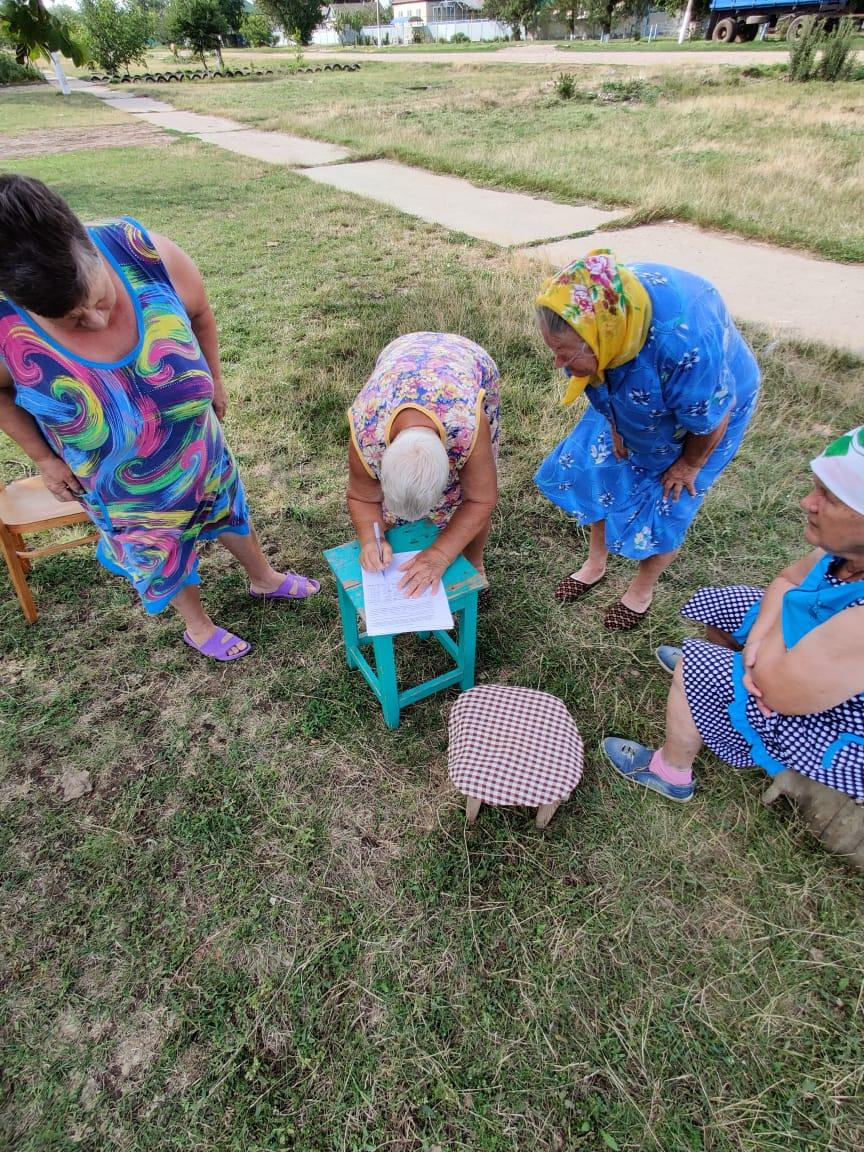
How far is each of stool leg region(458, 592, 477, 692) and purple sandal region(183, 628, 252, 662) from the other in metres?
1.04

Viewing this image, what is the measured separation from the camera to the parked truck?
72.1 ft

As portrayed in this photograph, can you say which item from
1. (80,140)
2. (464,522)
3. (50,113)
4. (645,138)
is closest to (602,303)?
(464,522)

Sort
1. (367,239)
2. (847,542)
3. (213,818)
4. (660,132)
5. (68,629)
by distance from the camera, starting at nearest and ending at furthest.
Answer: (847,542)
(213,818)
(68,629)
(367,239)
(660,132)

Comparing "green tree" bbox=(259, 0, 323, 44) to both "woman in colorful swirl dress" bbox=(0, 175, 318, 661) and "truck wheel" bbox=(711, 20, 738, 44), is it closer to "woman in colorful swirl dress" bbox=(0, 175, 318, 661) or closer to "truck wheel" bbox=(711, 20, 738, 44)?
"truck wheel" bbox=(711, 20, 738, 44)

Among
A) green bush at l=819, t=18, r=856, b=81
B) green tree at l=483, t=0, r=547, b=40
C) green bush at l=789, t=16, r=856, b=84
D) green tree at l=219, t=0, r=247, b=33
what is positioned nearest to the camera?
green bush at l=819, t=18, r=856, b=81

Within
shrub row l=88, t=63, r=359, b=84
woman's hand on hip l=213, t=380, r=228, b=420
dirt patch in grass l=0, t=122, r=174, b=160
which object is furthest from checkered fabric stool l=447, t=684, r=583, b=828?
shrub row l=88, t=63, r=359, b=84

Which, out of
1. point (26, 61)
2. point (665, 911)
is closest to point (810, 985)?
point (665, 911)

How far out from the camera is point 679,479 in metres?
2.39

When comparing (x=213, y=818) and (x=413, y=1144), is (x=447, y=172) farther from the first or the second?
(x=413, y=1144)

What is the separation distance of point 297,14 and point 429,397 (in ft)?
187

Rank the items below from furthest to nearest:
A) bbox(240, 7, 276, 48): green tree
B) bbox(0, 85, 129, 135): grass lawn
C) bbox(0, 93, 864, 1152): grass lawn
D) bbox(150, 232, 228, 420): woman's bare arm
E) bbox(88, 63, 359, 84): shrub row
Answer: bbox(240, 7, 276, 48): green tree, bbox(88, 63, 359, 84): shrub row, bbox(0, 85, 129, 135): grass lawn, bbox(150, 232, 228, 420): woman's bare arm, bbox(0, 93, 864, 1152): grass lawn

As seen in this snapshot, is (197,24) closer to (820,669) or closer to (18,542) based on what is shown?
(18,542)

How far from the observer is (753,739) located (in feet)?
6.11

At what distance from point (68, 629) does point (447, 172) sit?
9810 mm
